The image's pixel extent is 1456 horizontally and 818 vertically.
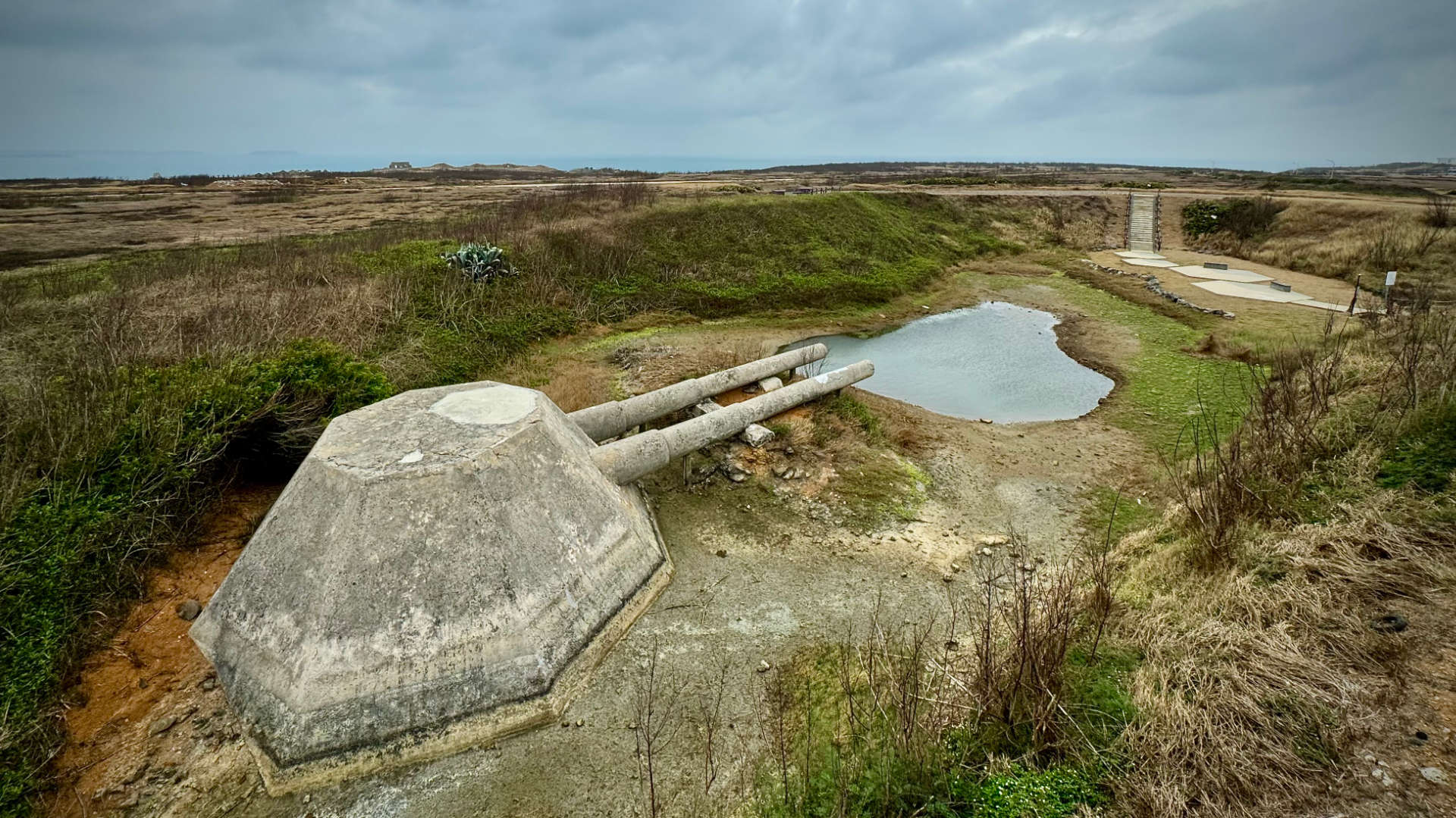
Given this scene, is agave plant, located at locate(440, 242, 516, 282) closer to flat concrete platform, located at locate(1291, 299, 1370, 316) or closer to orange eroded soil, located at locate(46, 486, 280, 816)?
orange eroded soil, located at locate(46, 486, 280, 816)

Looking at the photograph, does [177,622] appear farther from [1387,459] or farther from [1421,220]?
[1421,220]

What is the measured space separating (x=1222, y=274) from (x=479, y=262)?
3003 cm

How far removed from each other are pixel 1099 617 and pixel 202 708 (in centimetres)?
839

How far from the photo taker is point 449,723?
5.23 meters

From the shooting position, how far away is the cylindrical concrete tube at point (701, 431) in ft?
26.2

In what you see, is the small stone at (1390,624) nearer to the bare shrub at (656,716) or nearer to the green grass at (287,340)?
the green grass at (287,340)

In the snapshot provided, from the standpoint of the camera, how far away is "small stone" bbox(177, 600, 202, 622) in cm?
634

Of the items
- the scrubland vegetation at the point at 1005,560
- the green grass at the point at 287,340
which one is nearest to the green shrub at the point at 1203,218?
the green grass at the point at 287,340

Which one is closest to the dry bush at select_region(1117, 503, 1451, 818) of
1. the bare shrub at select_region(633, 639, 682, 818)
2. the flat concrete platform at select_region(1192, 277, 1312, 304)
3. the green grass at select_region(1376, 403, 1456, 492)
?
the green grass at select_region(1376, 403, 1456, 492)

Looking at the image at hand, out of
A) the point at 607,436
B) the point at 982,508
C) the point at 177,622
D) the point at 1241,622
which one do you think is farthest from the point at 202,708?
the point at 982,508

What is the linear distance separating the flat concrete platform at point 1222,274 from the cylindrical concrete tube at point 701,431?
2165cm

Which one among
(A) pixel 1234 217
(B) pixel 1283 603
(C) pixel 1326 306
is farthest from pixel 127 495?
(A) pixel 1234 217

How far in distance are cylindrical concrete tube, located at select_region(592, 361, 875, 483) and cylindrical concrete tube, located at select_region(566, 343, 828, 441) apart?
628 millimetres

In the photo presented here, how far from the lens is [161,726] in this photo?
208 inches
